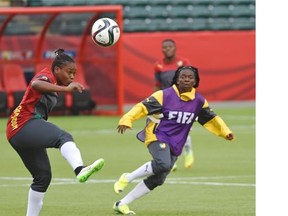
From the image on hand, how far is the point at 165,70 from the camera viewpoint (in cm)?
1709

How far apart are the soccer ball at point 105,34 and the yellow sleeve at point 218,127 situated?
150cm

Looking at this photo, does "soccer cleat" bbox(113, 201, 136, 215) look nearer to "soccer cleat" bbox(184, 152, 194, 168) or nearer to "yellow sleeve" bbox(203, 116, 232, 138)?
"yellow sleeve" bbox(203, 116, 232, 138)

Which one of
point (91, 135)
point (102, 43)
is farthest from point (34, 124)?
point (91, 135)

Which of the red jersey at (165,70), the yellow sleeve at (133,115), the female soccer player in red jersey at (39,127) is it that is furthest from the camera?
the red jersey at (165,70)

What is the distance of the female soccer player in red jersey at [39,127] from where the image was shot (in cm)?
962

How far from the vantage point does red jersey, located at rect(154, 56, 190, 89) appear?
17.0m

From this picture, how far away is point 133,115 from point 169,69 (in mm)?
6165

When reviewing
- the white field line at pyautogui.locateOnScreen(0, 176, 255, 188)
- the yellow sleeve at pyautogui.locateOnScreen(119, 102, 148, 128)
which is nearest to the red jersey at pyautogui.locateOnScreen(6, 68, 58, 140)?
the yellow sleeve at pyautogui.locateOnScreen(119, 102, 148, 128)

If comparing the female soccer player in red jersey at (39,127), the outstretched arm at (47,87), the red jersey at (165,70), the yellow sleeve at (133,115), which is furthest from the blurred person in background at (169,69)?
the outstretched arm at (47,87)

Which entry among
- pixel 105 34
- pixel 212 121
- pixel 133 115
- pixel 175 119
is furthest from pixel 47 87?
pixel 212 121

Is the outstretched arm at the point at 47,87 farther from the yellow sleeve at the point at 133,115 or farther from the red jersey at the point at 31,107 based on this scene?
the yellow sleeve at the point at 133,115
